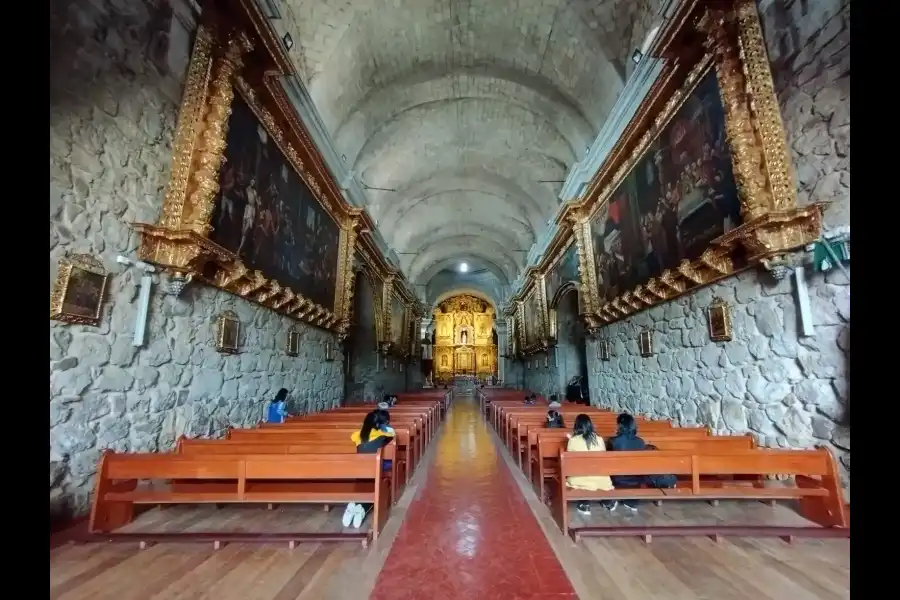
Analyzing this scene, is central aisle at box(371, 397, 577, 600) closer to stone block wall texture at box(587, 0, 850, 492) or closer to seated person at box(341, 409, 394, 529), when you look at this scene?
seated person at box(341, 409, 394, 529)

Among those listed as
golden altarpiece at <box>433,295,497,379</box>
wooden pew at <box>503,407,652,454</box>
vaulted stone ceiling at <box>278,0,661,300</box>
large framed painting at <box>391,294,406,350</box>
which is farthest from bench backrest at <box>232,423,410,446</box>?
golden altarpiece at <box>433,295,497,379</box>

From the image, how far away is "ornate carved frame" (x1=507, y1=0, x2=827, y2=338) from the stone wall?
1020 centimetres

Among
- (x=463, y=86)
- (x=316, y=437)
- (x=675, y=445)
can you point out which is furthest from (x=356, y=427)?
(x=463, y=86)

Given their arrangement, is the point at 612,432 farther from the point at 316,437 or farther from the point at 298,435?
the point at 298,435

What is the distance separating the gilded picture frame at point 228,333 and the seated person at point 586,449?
14.8 feet

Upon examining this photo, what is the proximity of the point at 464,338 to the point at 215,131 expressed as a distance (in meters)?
28.2

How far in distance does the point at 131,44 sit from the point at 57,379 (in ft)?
10.9

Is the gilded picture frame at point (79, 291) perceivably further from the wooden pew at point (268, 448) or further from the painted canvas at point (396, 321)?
the painted canvas at point (396, 321)

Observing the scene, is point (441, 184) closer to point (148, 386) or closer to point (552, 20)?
point (552, 20)

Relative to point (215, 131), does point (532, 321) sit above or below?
below

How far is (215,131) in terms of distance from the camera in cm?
488

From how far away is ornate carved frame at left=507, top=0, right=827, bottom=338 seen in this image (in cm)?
411

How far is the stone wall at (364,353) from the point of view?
47.3 feet
